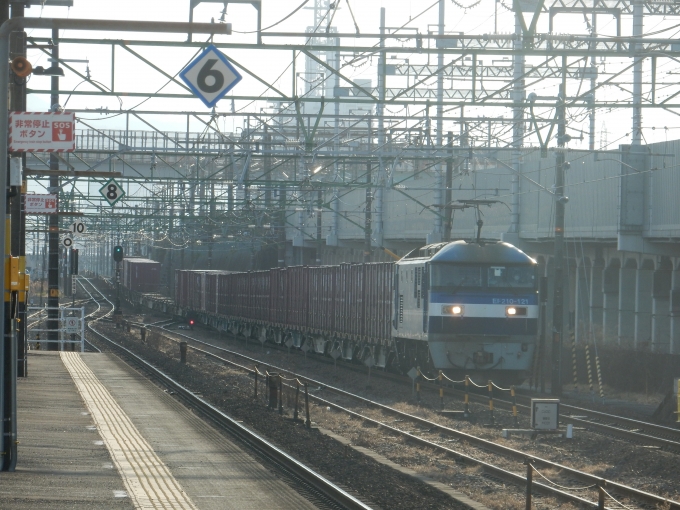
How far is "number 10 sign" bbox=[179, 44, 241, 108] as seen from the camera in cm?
1442

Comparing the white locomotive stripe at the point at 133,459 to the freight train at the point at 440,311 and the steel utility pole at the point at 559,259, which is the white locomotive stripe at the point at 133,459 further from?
the steel utility pole at the point at 559,259

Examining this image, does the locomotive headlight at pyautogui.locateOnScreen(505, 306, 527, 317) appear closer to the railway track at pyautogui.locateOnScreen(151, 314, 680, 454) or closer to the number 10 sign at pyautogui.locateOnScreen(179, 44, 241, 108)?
the railway track at pyautogui.locateOnScreen(151, 314, 680, 454)

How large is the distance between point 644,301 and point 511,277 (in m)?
10.8

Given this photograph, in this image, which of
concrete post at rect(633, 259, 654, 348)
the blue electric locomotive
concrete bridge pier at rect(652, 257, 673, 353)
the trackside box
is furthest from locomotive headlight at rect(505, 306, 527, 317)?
the trackside box

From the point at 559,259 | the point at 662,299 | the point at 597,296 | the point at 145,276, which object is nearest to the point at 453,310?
the point at 559,259

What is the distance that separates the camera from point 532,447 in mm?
14945

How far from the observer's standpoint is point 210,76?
14.6 m

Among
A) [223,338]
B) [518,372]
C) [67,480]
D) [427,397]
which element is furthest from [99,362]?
[223,338]

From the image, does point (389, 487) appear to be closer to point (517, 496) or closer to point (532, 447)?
point (517, 496)

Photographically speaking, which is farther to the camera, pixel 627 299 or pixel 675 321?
pixel 627 299

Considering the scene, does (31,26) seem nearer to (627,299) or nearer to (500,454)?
(500,454)

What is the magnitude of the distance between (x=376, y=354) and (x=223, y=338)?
21.2 meters

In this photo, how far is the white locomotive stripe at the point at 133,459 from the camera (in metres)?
9.57

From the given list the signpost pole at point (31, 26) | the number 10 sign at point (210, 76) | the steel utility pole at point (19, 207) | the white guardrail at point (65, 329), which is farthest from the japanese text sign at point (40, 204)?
the signpost pole at point (31, 26)
